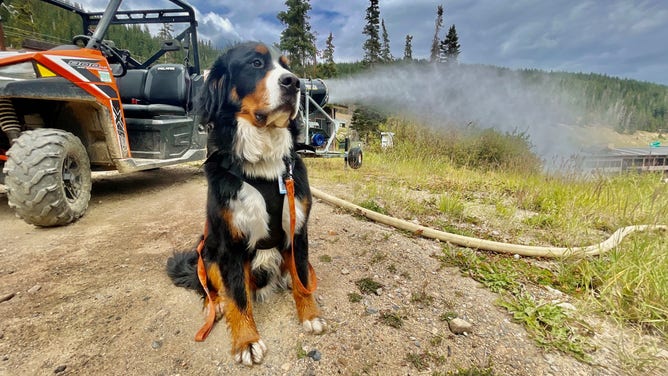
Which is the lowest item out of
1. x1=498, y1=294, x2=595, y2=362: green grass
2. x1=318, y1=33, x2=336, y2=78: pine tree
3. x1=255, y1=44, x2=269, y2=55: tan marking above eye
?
x1=498, y1=294, x2=595, y2=362: green grass

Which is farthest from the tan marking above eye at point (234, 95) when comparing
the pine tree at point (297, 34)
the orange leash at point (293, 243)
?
the pine tree at point (297, 34)

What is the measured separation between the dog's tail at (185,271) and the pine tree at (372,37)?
107ft

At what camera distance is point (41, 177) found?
2.71m

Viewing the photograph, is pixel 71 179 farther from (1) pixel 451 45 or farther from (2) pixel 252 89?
(1) pixel 451 45

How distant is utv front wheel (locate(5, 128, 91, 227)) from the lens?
2.69 m

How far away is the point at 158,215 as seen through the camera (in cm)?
361

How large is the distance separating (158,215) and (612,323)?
429cm

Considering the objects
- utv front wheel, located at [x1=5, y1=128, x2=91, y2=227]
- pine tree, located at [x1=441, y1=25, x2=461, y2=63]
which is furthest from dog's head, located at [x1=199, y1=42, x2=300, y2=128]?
pine tree, located at [x1=441, y1=25, x2=461, y2=63]

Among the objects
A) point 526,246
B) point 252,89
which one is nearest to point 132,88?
point 252,89

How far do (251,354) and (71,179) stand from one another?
120 inches

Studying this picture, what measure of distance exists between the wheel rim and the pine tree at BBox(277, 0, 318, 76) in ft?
83.3

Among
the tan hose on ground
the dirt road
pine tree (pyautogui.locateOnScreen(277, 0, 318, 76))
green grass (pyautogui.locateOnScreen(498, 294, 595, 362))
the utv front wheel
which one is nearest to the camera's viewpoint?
the dirt road

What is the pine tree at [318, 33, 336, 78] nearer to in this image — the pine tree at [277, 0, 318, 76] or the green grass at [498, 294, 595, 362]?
the pine tree at [277, 0, 318, 76]

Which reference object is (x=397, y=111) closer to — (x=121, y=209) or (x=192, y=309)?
(x=121, y=209)
